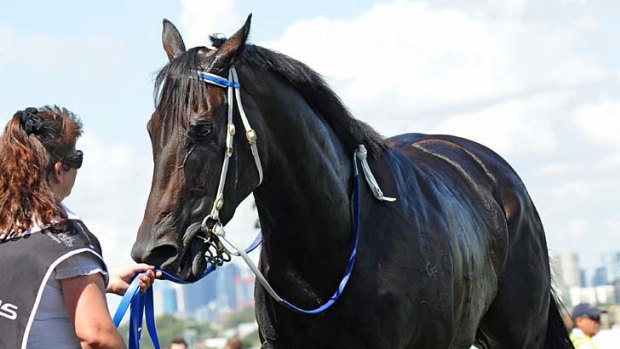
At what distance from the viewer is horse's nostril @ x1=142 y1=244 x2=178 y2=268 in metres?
5.47

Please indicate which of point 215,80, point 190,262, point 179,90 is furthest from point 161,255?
point 215,80

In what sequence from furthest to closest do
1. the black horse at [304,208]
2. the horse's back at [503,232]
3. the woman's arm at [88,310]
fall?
the horse's back at [503,232], the black horse at [304,208], the woman's arm at [88,310]

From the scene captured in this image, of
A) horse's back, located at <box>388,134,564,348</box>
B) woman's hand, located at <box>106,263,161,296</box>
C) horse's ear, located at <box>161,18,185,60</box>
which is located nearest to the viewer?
woman's hand, located at <box>106,263,161,296</box>

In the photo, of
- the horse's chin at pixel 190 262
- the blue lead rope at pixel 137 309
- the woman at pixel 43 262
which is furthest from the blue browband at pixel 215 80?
the woman at pixel 43 262

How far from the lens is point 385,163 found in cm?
687

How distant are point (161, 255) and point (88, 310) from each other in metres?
1.08

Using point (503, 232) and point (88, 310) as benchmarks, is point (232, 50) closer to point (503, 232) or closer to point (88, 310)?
point (88, 310)

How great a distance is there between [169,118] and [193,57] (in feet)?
1.34

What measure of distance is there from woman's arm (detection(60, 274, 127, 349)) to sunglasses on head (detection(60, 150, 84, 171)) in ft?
1.44

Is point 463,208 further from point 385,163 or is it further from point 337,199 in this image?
point 337,199

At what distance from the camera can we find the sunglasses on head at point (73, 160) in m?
4.66

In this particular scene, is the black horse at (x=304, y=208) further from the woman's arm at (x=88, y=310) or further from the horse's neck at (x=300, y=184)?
the woman's arm at (x=88, y=310)

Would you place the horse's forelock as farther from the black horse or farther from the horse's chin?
the horse's chin

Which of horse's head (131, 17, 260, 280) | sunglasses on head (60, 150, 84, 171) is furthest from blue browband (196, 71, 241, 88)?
sunglasses on head (60, 150, 84, 171)
